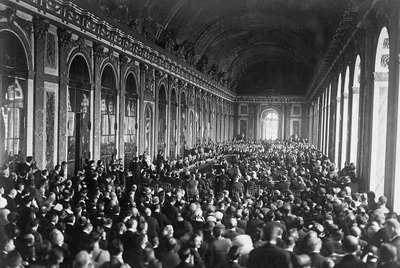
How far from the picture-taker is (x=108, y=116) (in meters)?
20.7

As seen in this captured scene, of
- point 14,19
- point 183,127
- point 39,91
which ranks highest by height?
point 14,19

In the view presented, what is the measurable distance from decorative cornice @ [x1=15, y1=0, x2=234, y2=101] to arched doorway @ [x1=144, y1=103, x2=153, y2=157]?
105 inches

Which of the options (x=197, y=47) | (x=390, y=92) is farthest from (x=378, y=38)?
(x=197, y=47)

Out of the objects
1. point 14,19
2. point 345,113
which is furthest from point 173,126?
point 14,19

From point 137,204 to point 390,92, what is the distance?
7.22 meters

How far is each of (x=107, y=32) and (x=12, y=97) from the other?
7.41m

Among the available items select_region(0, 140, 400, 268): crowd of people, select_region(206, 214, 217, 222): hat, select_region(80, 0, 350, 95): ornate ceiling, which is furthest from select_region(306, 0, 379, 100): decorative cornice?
select_region(206, 214, 217, 222): hat

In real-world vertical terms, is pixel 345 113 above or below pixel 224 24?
below

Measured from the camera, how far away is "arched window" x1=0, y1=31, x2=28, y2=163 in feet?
42.3

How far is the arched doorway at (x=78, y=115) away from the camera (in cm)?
1709

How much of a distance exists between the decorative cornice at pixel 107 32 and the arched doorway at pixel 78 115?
4.60 feet

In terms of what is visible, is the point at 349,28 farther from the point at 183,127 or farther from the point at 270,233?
the point at 183,127

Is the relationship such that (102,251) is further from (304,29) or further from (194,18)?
(304,29)

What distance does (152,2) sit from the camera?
23.9 meters
